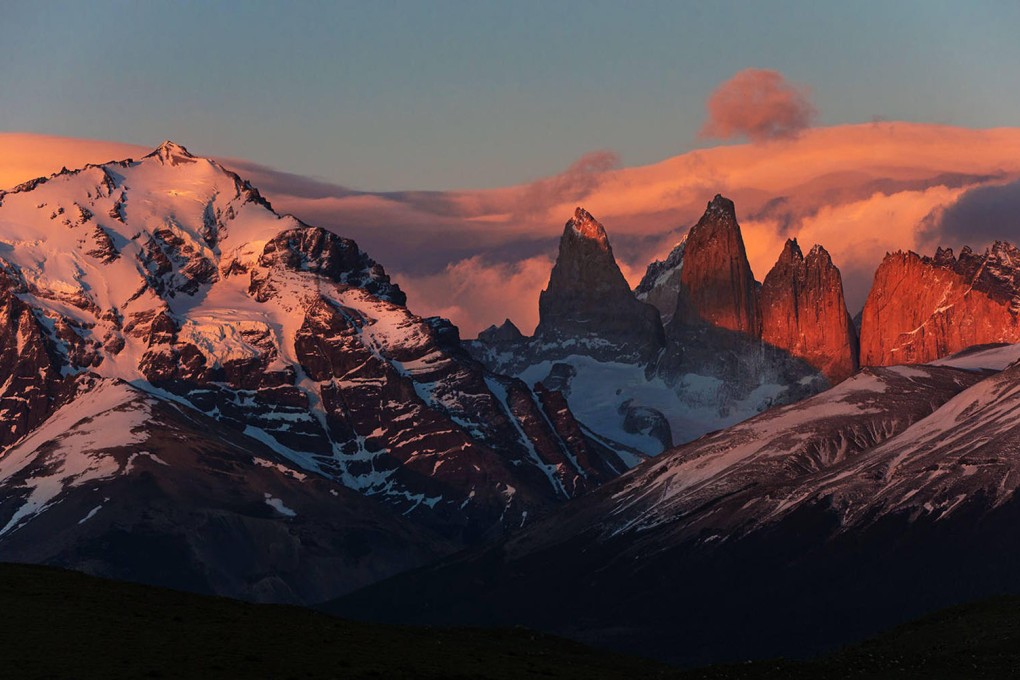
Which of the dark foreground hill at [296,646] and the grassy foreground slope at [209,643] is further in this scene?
the dark foreground hill at [296,646]

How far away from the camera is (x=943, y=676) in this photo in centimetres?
15562

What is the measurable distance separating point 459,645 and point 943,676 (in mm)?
39564

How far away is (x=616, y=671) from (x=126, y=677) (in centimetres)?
4734

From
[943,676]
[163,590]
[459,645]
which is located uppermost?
[163,590]

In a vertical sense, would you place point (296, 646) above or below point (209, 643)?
below

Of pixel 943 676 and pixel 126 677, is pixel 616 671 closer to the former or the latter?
pixel 943 676

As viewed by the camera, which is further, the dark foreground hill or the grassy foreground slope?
the dark foreground hill

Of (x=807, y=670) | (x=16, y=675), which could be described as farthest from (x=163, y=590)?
(x=807, y=670)

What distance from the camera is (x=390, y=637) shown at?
16812 cm

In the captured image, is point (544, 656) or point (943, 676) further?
point (544, 656)

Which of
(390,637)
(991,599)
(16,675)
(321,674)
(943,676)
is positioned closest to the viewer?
(16,675)

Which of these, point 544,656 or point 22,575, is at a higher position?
point 22,575

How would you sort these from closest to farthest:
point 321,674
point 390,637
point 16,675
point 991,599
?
point 16,675 < point 321,674 < point 390,637 < point 991,599

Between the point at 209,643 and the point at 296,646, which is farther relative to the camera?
the point at 296,646
